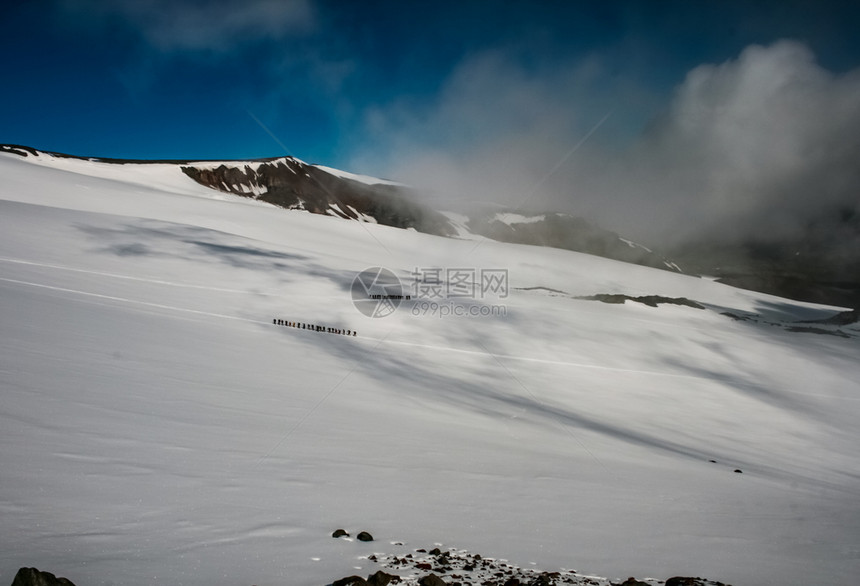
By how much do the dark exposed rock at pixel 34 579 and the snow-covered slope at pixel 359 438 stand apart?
336 millimetres

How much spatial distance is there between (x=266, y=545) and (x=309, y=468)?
1861 millimetres

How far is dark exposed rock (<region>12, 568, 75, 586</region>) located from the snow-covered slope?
336 mm

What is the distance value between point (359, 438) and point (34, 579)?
4806mm

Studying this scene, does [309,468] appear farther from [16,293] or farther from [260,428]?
[16,293]

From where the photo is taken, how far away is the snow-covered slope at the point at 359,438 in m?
3.80

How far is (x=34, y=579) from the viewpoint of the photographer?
2.45 m

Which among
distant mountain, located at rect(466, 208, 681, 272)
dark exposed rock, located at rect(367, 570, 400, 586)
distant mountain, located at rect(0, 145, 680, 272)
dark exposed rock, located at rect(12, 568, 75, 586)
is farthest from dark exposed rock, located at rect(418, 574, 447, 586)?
distant mountain, located at rect(466, 208, 681, 272)

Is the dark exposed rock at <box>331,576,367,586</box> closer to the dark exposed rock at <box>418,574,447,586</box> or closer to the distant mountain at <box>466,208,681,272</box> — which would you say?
the dark exposed rock at <box>418,574,447,586</box>

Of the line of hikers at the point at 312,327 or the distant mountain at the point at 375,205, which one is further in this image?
the distant mountain at the point at 375,205

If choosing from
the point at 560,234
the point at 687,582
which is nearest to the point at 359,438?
the point at 687,582

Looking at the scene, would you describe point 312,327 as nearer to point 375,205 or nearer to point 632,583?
point 632,583

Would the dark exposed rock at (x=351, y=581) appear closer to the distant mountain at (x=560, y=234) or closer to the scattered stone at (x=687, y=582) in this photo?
the scattered stone at (x=687, y=582)

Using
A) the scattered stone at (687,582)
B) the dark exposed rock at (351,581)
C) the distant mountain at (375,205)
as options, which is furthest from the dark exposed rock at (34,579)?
the distant mountain at (375,205)

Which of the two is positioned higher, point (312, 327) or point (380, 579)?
point (312, 327)
